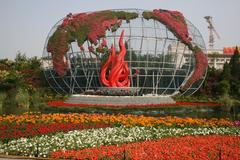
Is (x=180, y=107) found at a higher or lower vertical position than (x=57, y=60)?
lower

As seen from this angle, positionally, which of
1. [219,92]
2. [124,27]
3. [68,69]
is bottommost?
[219,92]

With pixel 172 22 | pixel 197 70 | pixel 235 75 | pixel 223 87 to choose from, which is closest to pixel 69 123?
pixel 172 22

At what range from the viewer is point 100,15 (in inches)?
1334

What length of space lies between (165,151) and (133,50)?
25.5m

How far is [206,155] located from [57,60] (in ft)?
92.4

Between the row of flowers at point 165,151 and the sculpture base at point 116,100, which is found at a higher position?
the row of flowers at point 165,151

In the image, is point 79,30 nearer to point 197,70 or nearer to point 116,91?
point 116,91

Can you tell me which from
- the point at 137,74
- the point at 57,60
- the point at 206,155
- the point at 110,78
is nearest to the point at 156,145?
the point at 206,155

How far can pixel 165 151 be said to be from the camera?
346 inches

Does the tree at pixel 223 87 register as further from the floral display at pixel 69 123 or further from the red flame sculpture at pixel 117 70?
the floral display at pixel 69 123

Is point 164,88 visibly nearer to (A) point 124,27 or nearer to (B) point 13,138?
(A) point 124,27

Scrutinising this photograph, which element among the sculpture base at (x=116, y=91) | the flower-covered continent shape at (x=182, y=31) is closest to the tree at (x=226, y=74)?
the flower-covered continent shape at (x=182, y=31)

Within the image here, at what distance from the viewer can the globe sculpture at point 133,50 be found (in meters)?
33.8

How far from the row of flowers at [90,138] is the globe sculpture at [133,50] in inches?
778
